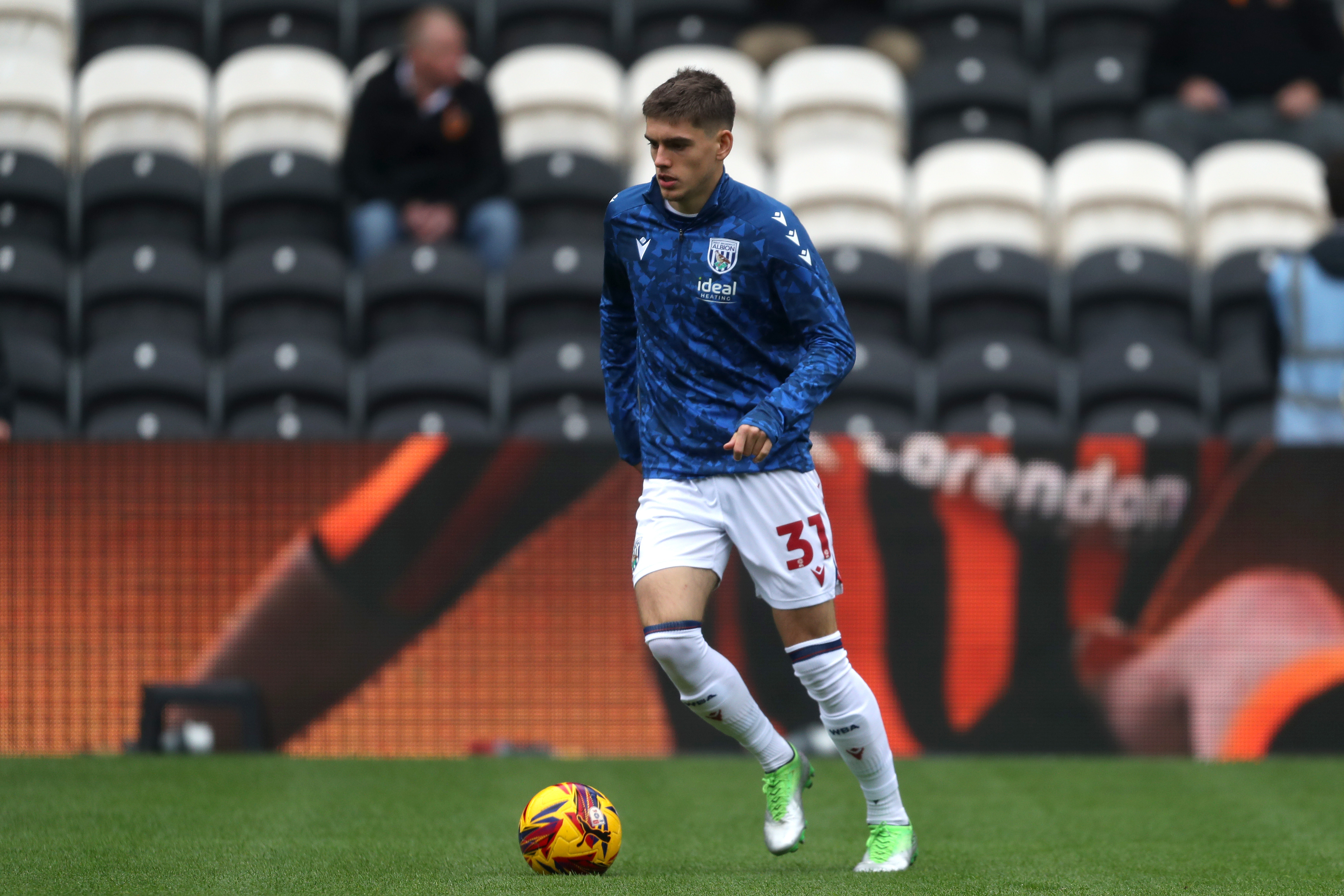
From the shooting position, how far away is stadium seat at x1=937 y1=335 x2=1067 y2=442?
8961 millimetres

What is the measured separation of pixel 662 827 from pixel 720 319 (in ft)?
6.13

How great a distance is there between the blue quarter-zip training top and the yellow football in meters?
0.90

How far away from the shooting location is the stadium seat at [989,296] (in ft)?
31.5

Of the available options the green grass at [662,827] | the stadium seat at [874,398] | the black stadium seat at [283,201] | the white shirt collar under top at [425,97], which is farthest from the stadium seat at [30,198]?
the stadium seat at [874,398]

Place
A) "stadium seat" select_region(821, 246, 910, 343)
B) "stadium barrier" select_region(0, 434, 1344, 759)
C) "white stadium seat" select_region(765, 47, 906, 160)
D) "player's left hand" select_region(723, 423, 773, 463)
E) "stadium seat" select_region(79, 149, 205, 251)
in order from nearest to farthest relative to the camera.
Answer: "player's left hand" select_region(723, 423, 773, 463), "stadium barrier" select_region(0, 434, 1344, 759), "stadium seat" select_region(821, 246, 910, 343), "stadium seat" select_region(79, 149, 205, 251), "white stadium seat" select_region(765, 47, 906, 160)

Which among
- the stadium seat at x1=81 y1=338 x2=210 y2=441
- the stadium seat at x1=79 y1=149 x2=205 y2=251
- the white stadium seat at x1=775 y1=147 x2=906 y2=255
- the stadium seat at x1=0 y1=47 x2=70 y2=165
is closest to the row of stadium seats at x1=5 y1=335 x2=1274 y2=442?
the stadium seat at x1=81 y1=338 x2=210 y2=441

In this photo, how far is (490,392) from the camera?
902 centimetres

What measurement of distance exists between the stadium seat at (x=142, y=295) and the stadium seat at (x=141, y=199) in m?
0.49

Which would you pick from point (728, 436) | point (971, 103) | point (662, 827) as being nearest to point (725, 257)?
point (728, 436)

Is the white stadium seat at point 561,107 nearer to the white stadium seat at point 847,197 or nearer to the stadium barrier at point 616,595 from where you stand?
the white stadium seat at point 847,197

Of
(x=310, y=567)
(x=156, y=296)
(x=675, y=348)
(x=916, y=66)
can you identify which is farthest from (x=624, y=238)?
(x=916, y=66)

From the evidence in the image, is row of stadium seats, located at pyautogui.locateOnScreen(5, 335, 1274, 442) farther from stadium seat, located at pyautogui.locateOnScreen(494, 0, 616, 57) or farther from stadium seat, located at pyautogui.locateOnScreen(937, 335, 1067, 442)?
stadium seat, located at pyautogui.locateOnScreen(494, 0, 616, 57)

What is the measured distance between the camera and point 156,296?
9.41 m

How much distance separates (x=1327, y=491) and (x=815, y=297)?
13.1ft
